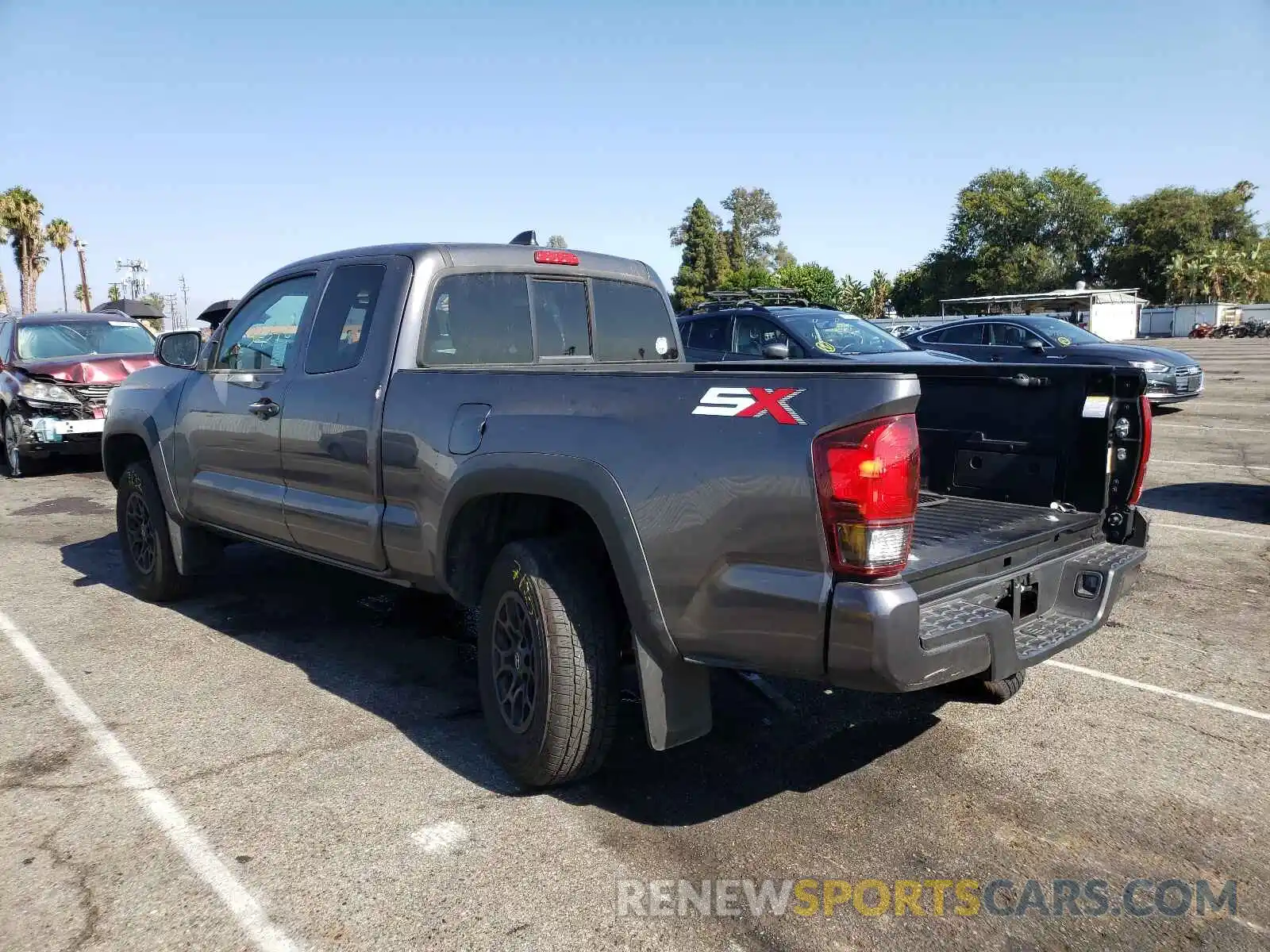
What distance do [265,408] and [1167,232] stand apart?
7916 centimetres

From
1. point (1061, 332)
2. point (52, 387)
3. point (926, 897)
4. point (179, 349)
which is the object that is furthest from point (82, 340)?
point (1061, 332)

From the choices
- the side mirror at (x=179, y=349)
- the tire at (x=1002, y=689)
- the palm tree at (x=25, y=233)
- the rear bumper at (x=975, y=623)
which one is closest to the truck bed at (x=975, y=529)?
the rear bumper at (x=975, y=623)

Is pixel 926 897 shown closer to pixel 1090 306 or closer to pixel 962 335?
pixel 962 335

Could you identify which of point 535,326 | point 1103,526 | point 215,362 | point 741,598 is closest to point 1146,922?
point 741,598

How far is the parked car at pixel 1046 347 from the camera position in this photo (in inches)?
570

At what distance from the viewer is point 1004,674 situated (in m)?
3.06

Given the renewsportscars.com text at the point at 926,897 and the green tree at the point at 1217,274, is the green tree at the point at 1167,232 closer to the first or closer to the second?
the green tree at the point at 1217,274

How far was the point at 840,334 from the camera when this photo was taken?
34.8 ft

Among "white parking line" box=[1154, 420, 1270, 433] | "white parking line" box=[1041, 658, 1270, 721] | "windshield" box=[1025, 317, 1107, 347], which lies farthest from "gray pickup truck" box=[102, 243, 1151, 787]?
"windshield" box=[1025, 317, 1107, 347]

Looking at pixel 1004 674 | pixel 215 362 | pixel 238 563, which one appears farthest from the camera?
pixel 238 563

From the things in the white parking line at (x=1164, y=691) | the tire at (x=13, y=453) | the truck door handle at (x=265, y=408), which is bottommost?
the white parking line at (x=1164, y=691)

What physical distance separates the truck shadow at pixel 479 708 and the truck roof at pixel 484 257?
1979mm

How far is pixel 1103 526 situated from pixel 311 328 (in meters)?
3.67

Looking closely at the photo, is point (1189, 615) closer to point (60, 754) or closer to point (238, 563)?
point (60, 754)
